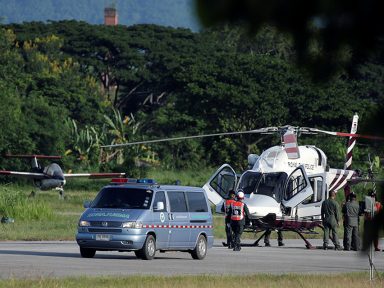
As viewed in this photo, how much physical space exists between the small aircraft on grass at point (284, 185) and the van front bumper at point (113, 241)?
8.16 metres

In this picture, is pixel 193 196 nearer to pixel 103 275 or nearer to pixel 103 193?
pixel 103 193

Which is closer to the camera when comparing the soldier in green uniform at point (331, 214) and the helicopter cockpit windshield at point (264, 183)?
the soldier in green uniform at point (331, 214)

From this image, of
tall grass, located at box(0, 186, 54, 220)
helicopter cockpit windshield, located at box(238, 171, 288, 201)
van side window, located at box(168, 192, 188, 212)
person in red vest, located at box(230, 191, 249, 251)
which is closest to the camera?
van side window, located at box(168, 192, 188, 212)

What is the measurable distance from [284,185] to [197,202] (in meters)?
7.60

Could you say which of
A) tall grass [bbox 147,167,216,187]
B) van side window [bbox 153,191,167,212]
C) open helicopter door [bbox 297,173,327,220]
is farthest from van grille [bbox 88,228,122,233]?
tall grass [bbox 147,167,216,187]

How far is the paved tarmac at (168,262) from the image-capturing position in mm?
20469

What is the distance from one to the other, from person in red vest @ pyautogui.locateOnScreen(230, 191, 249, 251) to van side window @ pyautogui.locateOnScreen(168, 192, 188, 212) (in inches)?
147

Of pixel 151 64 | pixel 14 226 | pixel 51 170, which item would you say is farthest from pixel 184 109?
pixel 14 226

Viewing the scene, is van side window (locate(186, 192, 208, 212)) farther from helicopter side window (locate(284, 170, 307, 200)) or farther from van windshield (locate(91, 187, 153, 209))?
helicopter side window (locate(284, 170, 307, 200))

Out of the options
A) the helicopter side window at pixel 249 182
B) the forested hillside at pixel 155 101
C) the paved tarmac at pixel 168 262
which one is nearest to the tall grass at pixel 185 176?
the forested hillside at pixel 155 101

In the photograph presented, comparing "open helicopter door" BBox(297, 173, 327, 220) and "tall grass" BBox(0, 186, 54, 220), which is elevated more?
"open helicopter door" BBox(297, 173, 327, 220)

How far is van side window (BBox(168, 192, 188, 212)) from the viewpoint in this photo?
987 inches

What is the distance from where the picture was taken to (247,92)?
7694 cm

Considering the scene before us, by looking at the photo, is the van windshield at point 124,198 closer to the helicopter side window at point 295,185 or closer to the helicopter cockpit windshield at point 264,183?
the helicopter cockpit windshield at point 264,183
